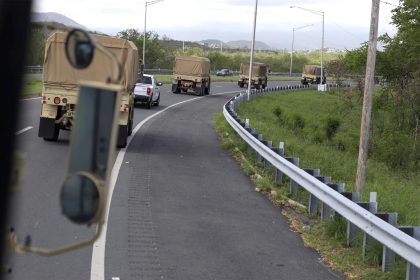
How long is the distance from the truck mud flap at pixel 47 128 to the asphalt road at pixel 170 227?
488 millimetres

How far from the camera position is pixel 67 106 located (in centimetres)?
1673

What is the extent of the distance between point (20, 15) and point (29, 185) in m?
9.41

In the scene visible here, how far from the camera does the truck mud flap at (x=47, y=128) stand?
679 inches

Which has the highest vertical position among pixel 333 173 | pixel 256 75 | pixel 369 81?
pixel 256 75

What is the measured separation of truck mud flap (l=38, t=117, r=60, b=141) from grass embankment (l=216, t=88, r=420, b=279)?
15.3 feet

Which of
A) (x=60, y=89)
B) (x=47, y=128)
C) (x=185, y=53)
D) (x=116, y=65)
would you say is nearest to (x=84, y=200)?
(x=116, y=65)

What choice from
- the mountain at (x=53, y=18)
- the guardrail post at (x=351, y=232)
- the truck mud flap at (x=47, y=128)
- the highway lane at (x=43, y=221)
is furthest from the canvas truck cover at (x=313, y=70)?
the mountain at (x=53, y=18)

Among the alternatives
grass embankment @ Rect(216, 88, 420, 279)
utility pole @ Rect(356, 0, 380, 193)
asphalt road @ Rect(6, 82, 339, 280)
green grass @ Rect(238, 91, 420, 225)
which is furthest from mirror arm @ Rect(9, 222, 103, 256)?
utility pole @ Rect(356, 0, 380, 193)

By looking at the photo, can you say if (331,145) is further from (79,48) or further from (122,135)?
(79,48)

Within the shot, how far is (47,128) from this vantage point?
56.9 feet

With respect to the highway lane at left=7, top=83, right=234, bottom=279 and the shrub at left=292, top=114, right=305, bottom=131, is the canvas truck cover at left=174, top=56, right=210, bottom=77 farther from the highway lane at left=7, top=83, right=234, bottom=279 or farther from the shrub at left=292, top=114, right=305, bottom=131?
the highway lane at left=7, top=83, right=234, bottom=279

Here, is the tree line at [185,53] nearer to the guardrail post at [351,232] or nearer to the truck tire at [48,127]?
the truck tire at [48,127]

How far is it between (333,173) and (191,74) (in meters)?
30.3

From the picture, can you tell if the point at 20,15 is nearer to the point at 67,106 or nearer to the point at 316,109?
the point at 67,106
